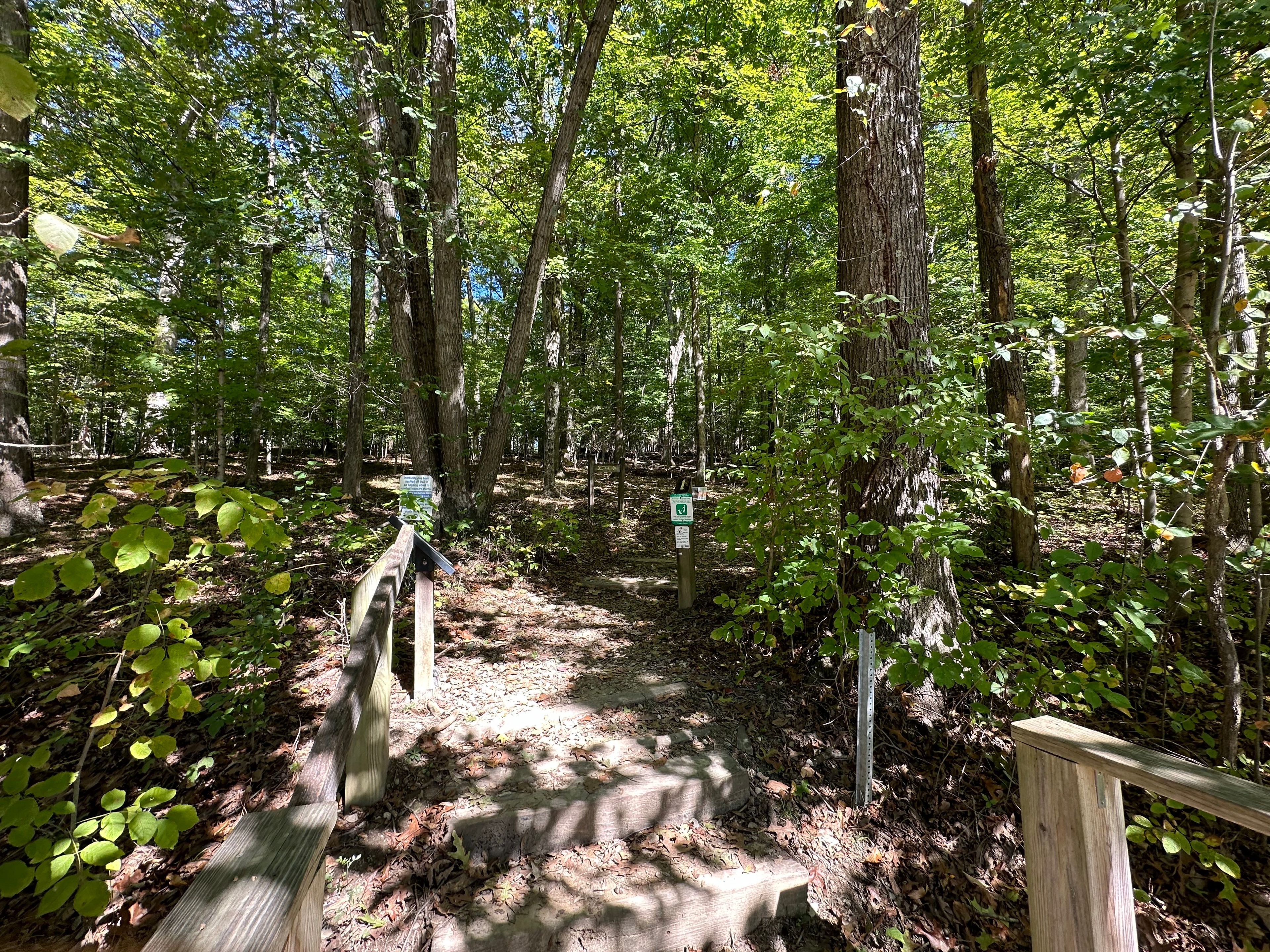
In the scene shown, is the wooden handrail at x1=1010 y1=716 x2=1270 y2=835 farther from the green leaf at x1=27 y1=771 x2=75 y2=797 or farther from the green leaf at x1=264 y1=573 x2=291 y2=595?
the green leaf at x1=27 y1=771 x2=75 y2=797

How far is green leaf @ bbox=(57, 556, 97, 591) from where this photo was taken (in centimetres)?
→ 123

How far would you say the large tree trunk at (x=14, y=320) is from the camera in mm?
5758

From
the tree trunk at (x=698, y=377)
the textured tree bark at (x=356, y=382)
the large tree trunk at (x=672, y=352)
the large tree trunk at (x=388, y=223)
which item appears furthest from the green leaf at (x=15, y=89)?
the large tree trunk at (x=672, y=352)

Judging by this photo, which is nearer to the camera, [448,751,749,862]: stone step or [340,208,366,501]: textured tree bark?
[448,751,749,862]: stone step

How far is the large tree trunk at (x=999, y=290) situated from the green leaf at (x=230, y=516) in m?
5.54

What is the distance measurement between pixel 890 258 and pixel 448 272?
16.1 ft

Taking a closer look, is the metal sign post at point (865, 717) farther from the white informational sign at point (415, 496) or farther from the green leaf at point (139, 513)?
the white informational sign at point (415, 496)

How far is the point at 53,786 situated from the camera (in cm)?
143

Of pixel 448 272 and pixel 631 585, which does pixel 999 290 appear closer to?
pixel 631 585

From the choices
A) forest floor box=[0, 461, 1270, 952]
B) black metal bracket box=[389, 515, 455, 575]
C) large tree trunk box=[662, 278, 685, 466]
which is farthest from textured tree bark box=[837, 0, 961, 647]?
large tree trunk box=[662, 278, 685, 466]

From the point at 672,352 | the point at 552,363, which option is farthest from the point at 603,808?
the point at 672,352

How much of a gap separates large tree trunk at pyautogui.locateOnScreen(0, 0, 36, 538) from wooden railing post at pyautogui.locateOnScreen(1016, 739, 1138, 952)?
8.97 metres

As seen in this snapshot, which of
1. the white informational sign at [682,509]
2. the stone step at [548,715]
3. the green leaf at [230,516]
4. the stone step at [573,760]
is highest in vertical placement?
the green leaf at [230,516]

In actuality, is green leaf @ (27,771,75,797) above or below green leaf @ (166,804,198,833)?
above
